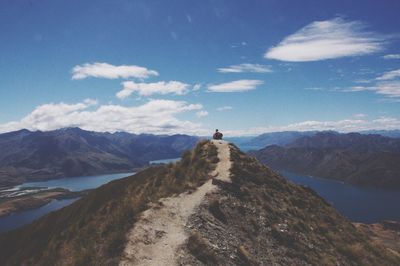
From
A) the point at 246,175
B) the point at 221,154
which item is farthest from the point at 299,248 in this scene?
the point at 221,154

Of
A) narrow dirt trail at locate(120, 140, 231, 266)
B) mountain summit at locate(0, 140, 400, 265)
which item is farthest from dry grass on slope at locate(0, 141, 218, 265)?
narrow dirt trail at locate(120, 140, 231, 266)

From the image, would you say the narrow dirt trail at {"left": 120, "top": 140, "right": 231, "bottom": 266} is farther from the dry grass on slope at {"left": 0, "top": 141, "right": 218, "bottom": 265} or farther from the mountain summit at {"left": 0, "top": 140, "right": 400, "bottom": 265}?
the dry grass on slope at {"left": 0, "top": 141, "right": 218, "bottom": 265}

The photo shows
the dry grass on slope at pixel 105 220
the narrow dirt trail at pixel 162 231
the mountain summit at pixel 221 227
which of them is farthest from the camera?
the dry grass on slope at pixel 105 220

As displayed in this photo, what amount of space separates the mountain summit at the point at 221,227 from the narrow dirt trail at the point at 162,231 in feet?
0.18

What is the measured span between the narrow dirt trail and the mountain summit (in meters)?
0.06

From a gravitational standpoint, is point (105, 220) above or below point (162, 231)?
below

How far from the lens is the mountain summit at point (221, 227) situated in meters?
21.0

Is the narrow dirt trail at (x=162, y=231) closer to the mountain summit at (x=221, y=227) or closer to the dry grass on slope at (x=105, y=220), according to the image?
the mountain summit at (x=221, y=227)

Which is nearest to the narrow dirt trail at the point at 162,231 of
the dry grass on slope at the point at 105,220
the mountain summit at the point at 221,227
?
the mountain summit at the point at 221,227

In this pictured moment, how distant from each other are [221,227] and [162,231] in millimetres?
4883

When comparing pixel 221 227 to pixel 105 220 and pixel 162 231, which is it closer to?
pixel 162 231

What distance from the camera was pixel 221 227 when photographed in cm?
2619

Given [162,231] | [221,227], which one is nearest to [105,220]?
[162,231]

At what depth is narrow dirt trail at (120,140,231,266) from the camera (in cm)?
1964
